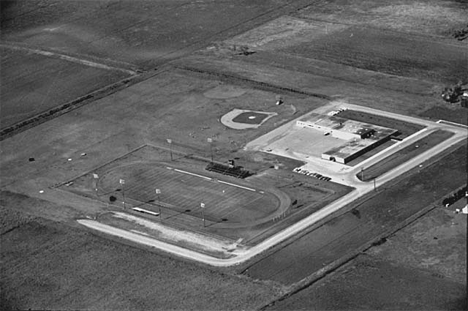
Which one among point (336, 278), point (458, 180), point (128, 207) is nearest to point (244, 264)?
point (336, 278)

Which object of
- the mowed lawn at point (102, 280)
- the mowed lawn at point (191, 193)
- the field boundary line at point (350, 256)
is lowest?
the field boundary line at point (350, 256)

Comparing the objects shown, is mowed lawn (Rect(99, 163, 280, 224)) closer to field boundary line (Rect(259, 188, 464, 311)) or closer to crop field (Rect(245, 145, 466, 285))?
crop field (Rect(245, 145, 466, 285))

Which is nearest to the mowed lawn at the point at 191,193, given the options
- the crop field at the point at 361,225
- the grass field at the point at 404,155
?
the crop field at the point at 361,225

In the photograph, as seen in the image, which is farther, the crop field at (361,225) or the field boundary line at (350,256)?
the crop field at (361,225)

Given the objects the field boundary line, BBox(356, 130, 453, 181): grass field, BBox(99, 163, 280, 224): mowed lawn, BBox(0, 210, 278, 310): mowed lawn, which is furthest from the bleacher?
the field boundary line

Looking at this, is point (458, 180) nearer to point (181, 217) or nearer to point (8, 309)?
point (181, 217)

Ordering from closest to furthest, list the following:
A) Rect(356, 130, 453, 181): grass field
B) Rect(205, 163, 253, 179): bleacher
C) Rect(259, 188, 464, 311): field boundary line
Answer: Rect(259, 188, 464, 311): field boundary line
Rect(356, 130, 453, 181): grass field
Rect(205, 163, 253, 179): bleacher

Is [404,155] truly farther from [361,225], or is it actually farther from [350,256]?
[350,256]

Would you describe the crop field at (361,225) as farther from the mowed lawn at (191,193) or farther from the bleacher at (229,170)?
the bleacher at (229,170)

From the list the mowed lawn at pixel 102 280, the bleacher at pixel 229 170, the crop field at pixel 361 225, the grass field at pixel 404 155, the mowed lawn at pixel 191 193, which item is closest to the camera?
the mowed lawn at pixel 102 280
